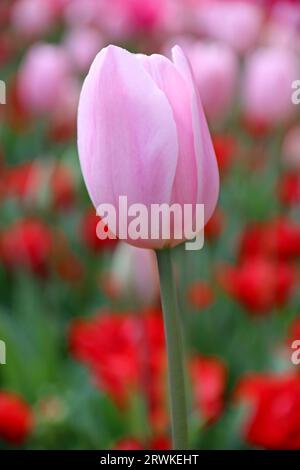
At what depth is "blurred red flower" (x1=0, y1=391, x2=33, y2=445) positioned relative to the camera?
0.70m

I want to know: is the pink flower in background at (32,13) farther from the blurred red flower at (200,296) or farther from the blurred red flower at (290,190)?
the blurred red flower at (200,296)

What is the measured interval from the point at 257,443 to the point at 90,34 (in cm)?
123

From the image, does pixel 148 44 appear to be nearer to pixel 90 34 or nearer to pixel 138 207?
pixel 90 34

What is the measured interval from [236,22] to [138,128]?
122 centimetres

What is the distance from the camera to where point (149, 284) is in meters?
0.72

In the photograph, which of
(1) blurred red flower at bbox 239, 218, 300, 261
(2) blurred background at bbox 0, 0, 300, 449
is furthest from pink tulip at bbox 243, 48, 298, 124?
(1) blurred red flower at bbox 239, 218, 300, 261

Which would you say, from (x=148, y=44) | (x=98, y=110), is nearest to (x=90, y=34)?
(x=148, y=44)

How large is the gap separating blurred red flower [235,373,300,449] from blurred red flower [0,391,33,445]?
0.53 ft

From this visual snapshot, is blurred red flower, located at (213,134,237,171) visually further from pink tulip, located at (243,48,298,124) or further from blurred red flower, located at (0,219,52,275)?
blurred red flower, located at (0,219,52,275)

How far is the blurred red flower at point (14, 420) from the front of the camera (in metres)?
0.70

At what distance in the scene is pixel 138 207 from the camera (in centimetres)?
34

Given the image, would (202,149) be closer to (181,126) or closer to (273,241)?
(181,126)

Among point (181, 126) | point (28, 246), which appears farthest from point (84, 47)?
point (181, 126)

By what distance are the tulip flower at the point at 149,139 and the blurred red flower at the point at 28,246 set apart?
70cm
